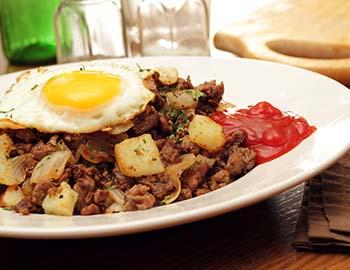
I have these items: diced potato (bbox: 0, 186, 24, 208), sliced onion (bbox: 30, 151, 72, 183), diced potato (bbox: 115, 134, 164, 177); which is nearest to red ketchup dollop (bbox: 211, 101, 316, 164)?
diced potato (bbox: 115, 134, 164, 177)

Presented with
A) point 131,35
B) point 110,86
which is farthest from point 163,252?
point 131,35

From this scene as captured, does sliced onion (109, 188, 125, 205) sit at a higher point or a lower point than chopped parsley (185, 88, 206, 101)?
lower

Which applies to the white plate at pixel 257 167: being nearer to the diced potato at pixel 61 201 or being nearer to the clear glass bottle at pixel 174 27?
the diced potato at pixel 61 201

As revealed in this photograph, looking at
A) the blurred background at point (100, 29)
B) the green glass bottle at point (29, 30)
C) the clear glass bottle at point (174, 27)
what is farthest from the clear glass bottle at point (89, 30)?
the green glass bottle at point (29, 30)

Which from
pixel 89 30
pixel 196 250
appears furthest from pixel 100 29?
pixel 196 250

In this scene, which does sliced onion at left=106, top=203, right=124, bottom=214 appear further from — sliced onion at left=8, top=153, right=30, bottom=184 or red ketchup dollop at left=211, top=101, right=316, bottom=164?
red ketchup dollop at left=211, top=101, right=316, bottom=164

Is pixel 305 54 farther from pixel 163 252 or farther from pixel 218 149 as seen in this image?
pixel 163 252
